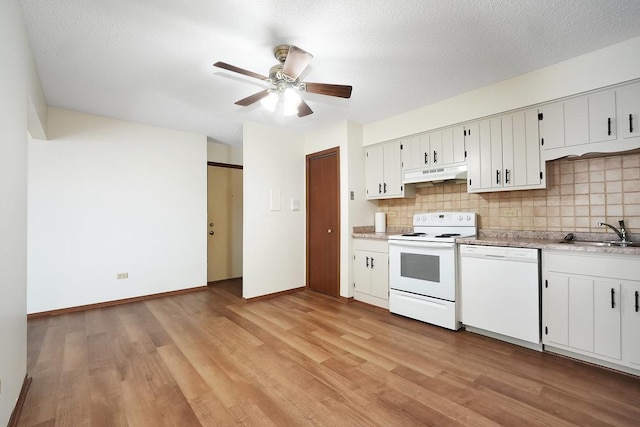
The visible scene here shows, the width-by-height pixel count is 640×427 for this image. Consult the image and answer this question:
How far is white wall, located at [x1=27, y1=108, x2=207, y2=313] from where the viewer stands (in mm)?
3445

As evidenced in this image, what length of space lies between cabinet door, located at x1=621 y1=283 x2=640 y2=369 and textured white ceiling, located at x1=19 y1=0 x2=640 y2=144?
1950 millimetres

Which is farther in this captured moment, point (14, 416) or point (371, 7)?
point (371, 7)

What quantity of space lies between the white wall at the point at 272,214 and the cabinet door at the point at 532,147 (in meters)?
3.05

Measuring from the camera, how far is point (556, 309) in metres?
2.33

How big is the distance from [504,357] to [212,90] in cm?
381

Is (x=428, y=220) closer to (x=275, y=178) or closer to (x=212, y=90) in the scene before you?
(x=275, y=178)

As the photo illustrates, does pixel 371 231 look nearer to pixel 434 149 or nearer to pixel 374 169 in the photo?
pixel 374 169

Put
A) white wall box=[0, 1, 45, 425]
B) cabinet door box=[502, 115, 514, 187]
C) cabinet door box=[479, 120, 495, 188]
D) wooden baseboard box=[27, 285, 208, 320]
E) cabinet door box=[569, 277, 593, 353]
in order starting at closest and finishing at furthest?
white wall box=[0, 1, 45, 425] → cabinet door box=[569, 277, 593, 353] → cabinet door box=[502, 115, 514, 187] → cabinet door box=[479, 120, 495, 188] → wooden baseboard box=[27, 285, 208, 320]

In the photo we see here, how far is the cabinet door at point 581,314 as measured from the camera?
218 cm

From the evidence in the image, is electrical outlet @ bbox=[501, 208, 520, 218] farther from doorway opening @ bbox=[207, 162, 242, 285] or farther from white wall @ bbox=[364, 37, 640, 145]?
doorway opening @ bbox=[207, 162, 242, 285]

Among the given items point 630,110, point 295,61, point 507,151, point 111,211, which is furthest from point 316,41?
point 111,211

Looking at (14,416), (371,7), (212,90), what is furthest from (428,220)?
(14,416)

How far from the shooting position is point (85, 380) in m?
2.09

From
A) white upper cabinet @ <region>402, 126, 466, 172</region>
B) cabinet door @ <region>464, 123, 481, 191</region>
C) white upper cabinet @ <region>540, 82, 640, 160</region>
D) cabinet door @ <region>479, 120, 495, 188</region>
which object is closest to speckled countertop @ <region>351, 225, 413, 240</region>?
white upper cabinet @ <region>402, 126, 466, 172</region>
